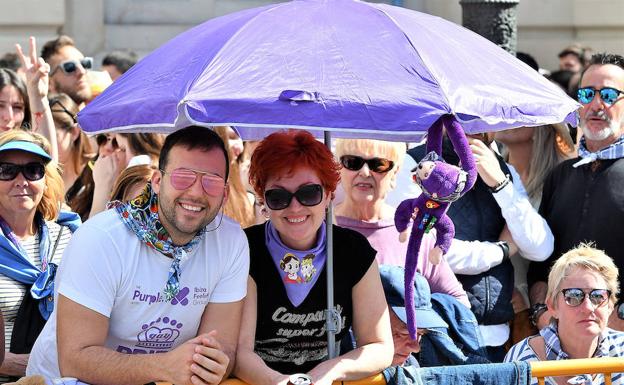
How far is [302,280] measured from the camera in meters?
4.64

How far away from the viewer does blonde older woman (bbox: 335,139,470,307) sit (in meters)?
5.39

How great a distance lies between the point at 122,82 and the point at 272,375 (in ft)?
3.88

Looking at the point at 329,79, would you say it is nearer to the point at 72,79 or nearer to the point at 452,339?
the point at 452,339

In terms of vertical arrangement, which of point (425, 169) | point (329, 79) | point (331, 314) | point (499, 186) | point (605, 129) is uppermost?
point (329, 79)

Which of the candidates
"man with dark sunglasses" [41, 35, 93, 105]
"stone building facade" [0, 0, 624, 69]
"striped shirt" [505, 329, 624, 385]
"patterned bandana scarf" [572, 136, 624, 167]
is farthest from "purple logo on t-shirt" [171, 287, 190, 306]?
"stone building facade" [0, 0, 624, 69]

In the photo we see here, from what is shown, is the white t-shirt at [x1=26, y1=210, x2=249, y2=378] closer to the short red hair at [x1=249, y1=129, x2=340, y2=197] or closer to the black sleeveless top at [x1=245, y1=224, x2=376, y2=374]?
the black sleeveless top at [x1=245, y1=224, x2=376, y2=374]

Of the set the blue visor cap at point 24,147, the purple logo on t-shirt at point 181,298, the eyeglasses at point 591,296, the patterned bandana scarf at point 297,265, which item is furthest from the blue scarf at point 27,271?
the eyeglasses at point 591,296

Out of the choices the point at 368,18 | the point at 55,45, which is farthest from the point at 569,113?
the point at 55,45

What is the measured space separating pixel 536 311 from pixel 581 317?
68cm

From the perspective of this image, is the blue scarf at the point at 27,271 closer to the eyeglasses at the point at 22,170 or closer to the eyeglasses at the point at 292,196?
the eyeglasses at the point at 22,170

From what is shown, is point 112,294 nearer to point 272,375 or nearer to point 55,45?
point 272,375

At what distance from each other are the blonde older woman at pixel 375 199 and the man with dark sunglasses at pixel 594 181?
26.5 inches

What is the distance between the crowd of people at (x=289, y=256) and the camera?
432 cm

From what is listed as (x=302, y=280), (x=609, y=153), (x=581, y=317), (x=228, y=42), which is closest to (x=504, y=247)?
(x=609, y=153)
